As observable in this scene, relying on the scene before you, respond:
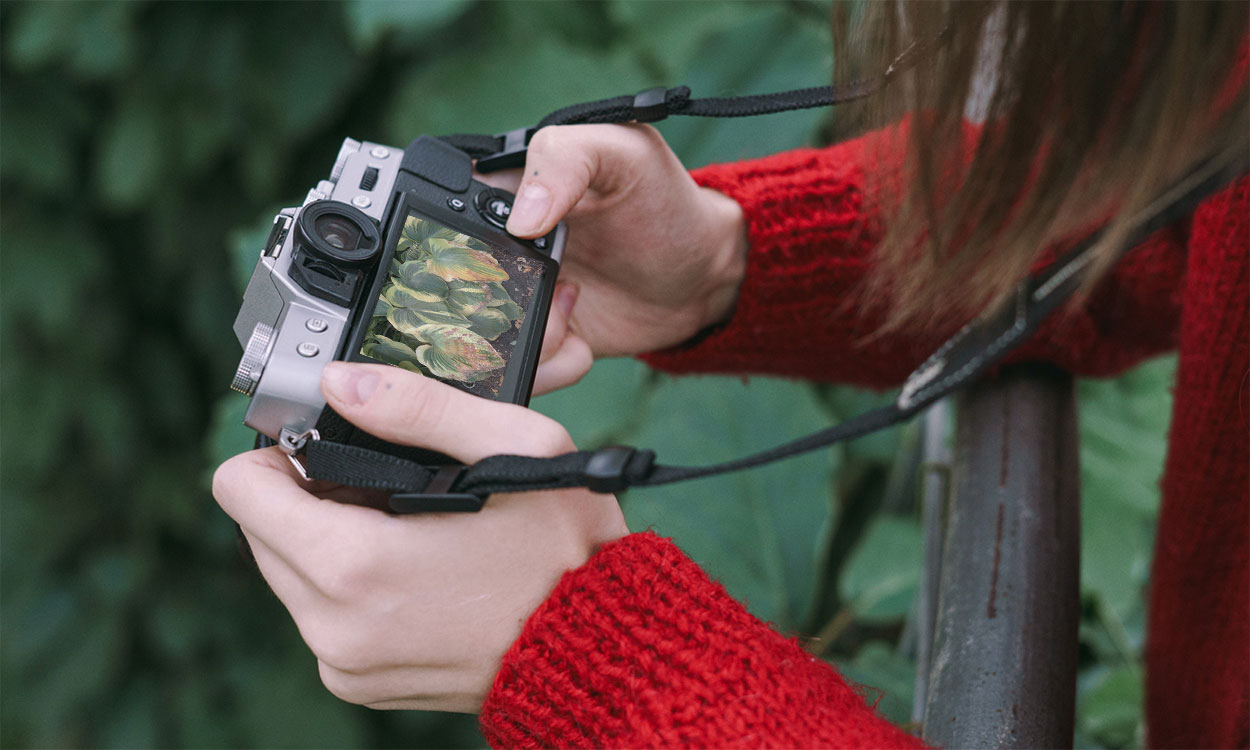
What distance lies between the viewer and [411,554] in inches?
17.5

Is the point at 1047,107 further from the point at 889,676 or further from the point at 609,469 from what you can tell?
the point at 889,676

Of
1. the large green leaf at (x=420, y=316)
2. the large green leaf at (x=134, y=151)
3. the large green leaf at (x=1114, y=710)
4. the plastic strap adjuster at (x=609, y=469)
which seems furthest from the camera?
the large green leaf at (x=134, y=151)

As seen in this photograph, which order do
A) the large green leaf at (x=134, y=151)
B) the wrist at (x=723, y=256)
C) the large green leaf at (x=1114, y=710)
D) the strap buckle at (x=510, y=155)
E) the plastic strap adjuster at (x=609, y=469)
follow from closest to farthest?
1. the plastic strap adjuster at (x=609, y=469)
2. the strap buckle at (x=510, y=155)
3. the wrist at (x=723, y=256)
4. the large green leaf at (x=1114, y=710)
5. the large green leaf at (x=134, y=151)

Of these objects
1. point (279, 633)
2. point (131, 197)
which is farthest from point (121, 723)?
point (131, 197)

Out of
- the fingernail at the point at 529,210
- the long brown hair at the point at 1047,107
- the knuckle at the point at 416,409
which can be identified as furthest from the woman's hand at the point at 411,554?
the long brown hair at the point at 1047,107

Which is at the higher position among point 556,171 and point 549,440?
point 556,171

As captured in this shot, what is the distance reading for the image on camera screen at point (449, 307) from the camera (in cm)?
52

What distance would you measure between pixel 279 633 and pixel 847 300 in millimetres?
905

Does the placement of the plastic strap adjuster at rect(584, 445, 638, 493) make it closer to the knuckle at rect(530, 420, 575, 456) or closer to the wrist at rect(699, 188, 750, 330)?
the knuckle at rect(530, 420, 575, 456)

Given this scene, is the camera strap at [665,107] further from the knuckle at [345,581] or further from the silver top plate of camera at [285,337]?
the knuckle at [345,581]

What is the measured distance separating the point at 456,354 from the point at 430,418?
0.08m

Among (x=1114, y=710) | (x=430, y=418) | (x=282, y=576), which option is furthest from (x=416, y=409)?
(x=1114, y=710)

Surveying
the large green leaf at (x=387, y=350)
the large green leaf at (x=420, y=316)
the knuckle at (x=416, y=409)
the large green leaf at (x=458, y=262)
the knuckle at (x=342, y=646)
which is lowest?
the knuckle at (x=342, y=646)

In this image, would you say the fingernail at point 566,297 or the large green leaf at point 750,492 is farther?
the large green leaf at point 750,492
